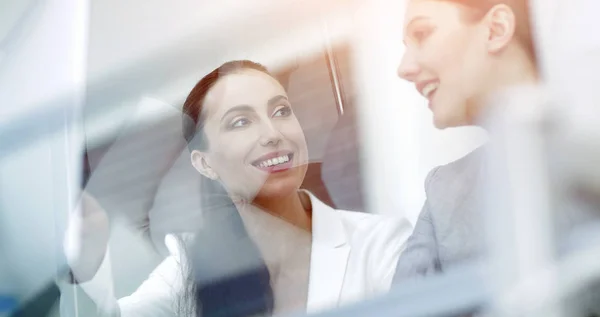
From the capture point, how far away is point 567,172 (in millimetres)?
757

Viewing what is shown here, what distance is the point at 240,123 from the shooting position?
0.96 metres

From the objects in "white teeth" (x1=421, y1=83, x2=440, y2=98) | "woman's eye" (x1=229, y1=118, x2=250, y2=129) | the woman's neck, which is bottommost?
the woman's neck

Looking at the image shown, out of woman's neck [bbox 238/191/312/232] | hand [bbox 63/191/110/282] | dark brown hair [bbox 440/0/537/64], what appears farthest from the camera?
hand [bbox 63/191/110/282]

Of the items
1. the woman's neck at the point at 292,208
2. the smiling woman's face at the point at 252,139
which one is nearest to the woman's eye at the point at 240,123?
the smiling woman's face at the point at 252,139

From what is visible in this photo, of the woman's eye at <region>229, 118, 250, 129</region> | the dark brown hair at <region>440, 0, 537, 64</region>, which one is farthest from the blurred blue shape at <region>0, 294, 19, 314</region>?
the dark brown hair at <region>440, 0, 537, 64</region>

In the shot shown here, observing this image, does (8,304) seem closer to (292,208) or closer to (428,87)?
(292,208)

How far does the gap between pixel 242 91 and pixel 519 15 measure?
404 mm

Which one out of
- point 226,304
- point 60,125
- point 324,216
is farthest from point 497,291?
point 60,125

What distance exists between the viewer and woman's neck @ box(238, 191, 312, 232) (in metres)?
0.93

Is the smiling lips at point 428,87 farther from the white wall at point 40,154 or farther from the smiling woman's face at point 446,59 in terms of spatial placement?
the white wall at point 40,154

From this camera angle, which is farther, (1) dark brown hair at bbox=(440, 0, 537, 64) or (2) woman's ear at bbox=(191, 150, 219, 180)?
(2) woman's ear at bbox=(191, 150, 219, 180)

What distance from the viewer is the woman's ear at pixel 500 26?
2.69 feet

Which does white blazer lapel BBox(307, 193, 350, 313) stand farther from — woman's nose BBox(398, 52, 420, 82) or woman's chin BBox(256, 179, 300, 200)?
woman's nose BBox(398, 52, 420, 82)

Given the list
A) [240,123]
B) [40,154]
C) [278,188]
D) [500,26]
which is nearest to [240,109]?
[240,123]
